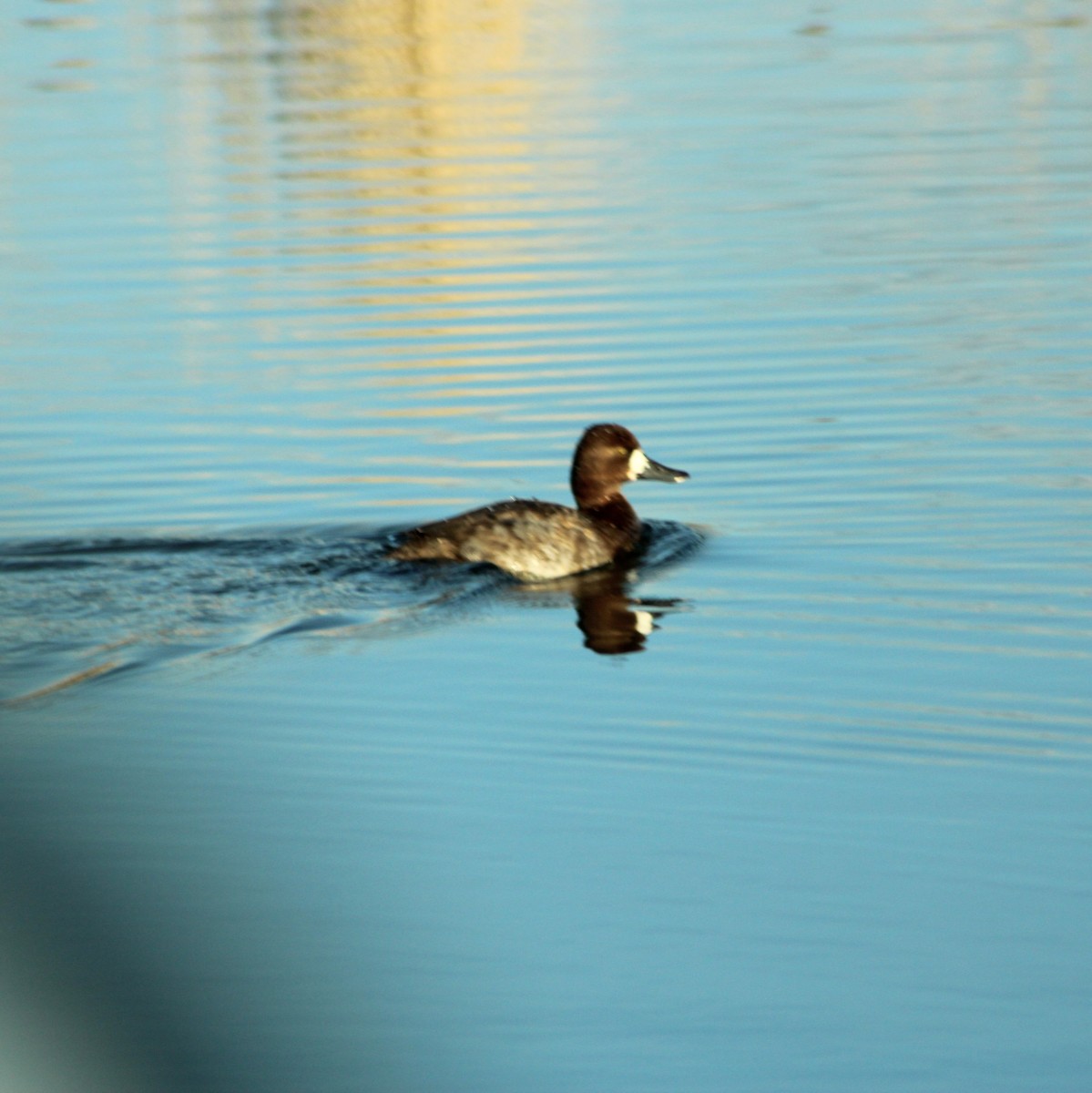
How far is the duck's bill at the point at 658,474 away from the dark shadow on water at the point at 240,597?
0.29 meters

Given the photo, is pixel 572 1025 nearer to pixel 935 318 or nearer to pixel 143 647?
pixel 143 647

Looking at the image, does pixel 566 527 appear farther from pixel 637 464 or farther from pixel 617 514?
pixel 637 464

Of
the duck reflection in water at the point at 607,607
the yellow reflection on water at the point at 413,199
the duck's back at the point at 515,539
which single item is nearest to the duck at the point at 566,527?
the duck's back at the point at 515,539

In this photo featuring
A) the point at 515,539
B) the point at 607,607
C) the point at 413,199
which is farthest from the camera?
the point at 413,199

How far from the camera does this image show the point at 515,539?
9789 millimetres

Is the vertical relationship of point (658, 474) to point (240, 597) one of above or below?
above

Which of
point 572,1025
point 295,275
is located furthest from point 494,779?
point 295,275

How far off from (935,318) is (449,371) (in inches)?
149

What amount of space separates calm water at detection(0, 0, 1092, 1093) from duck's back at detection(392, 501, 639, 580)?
0.15 meters

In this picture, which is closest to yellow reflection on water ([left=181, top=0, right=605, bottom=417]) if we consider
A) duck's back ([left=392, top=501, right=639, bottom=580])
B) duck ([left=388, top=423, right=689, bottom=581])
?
duck ([left=388, top=423, right=689, bottom=581])

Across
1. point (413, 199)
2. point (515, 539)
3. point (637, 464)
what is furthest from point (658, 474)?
point (413, 199)

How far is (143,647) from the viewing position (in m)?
8.38

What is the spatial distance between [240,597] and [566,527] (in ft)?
5.98

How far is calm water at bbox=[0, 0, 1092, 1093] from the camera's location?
2107mm
